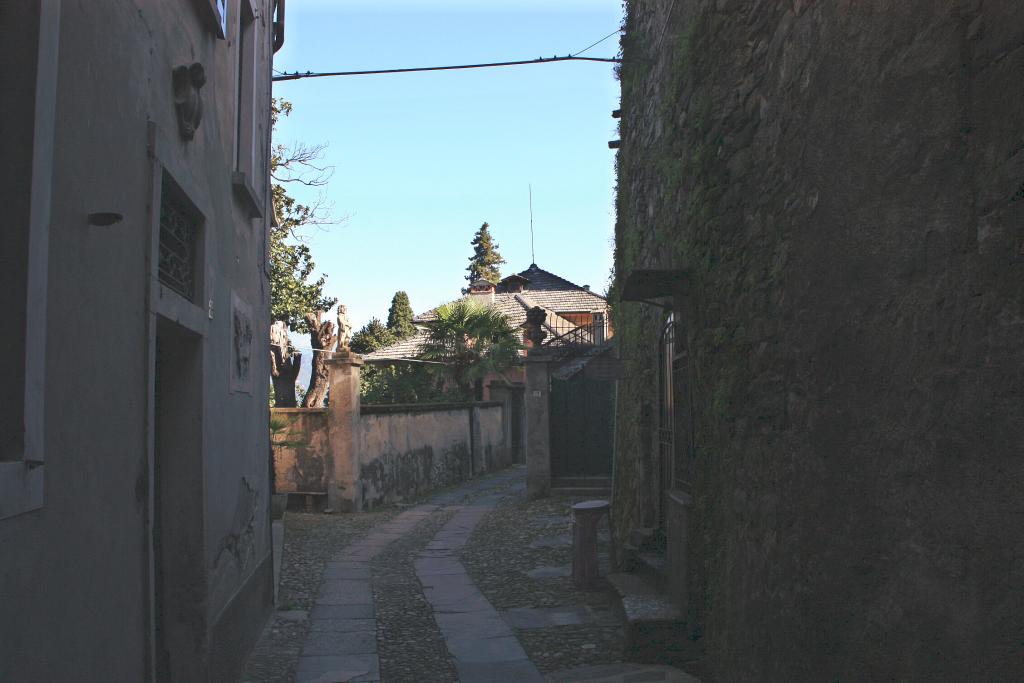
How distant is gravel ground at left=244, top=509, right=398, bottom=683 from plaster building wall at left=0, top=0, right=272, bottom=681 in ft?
0.77

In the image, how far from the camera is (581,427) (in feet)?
49.6

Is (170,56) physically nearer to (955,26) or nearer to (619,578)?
(955,26)

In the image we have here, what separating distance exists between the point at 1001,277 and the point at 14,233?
110 inches

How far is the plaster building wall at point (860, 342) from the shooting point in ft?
9.39

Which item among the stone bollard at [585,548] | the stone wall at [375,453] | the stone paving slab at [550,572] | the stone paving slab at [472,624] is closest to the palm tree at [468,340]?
the stone wall at [375,453]

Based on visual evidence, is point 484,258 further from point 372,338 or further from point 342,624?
point 342,624

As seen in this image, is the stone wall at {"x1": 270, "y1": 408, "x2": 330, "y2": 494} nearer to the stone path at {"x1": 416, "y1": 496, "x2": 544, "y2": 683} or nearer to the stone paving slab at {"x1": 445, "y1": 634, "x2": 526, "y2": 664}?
the stone path at {"x1": 416, "y1": 496, "x2": 544, "y2": 683}

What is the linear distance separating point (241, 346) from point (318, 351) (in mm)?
10657

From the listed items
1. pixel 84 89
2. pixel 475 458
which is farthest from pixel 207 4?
pixel 475 458

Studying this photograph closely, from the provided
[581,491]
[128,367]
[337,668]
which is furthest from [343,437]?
[128,367]

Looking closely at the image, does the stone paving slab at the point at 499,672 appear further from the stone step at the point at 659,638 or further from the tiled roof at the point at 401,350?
the tiled roof at the point at 401,350

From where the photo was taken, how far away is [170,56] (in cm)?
390

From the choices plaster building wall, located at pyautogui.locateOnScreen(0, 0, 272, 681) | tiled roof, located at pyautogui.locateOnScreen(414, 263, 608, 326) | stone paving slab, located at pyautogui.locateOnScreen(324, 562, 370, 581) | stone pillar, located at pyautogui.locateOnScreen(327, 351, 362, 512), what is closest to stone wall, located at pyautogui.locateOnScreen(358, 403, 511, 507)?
stone pillar, located at pyautogui.locateOnScreen(327, 351, 362, 512)

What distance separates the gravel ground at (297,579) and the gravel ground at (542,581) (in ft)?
4.95
